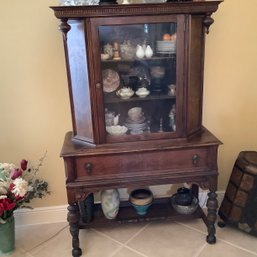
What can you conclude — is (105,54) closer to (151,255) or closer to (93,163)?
(93,163)

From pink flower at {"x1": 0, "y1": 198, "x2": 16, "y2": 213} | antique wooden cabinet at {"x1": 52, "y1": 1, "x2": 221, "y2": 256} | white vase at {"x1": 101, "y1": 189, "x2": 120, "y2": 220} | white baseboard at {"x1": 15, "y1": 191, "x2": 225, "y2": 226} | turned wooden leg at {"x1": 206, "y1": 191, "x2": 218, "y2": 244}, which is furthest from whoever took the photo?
white baseboard at {"x1": 15, "y1": 191, "x2": 225, "y2": 226}

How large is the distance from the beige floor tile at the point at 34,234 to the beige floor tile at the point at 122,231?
33cm

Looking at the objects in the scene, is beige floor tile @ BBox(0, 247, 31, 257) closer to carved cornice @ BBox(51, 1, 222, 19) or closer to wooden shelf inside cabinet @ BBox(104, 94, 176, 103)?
wooden shelf inside cabinet @ BBox(104, 94, 176, 103)

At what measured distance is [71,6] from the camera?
1351 mm

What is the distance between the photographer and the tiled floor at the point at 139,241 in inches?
68.4

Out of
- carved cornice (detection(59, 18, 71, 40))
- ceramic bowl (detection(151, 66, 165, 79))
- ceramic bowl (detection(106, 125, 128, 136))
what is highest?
carved cornice (detection(59, 18, 71, 40))

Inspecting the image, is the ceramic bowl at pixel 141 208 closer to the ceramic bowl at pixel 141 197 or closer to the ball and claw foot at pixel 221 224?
the ceramic bowl at pixel 141 197

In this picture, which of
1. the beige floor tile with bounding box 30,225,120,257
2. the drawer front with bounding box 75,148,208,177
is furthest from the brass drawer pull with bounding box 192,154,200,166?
the beige floor tile with bounding box 30,225,120,257

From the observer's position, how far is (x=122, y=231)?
1.95m

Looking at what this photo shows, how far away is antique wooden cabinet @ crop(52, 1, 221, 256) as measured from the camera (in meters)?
1.49

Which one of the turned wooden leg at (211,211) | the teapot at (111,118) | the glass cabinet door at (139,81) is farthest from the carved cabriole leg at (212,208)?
the teapot at (111,118)

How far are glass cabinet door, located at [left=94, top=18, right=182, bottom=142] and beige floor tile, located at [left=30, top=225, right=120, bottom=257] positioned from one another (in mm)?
725

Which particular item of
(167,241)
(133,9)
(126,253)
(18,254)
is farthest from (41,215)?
(133,9)

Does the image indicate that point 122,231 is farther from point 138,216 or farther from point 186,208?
point 186,208
